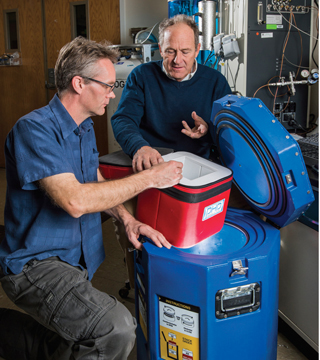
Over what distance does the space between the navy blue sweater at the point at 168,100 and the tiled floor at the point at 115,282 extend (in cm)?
95

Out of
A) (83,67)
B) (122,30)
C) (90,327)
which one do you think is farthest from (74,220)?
(122,30)

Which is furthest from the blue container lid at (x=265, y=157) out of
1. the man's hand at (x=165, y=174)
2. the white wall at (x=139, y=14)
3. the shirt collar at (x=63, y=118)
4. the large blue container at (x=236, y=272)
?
the white wall at (x=139, y=14)

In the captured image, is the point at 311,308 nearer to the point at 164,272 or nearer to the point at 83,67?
the point at 164,272

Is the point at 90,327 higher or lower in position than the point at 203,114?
lower

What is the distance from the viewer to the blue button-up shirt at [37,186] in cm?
119

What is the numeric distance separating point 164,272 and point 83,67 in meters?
0.77

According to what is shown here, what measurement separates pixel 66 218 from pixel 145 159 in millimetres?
362

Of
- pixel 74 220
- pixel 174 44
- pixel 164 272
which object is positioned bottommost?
pixel 164 272

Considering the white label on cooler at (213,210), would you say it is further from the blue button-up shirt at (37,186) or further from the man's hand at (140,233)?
the blue button-up shirt at (37,186)

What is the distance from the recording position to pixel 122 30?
4.07 m

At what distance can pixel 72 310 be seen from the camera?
47.0 inches

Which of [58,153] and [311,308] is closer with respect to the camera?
[58,153]

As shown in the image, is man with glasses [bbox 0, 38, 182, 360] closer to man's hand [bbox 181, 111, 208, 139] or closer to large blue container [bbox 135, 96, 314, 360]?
large blue container [bbox 135, 96, 314, 360]

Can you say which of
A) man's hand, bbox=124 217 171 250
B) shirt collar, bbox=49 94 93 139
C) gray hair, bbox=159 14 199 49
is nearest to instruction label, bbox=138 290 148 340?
man's hand, bbox=124 217 171 250
